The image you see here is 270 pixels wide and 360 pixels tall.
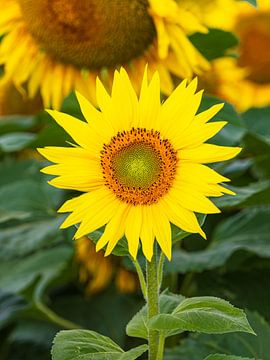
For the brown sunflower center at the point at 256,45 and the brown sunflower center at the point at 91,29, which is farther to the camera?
the brown sunflower center at the point at 256,45

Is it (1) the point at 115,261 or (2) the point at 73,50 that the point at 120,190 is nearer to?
(2) the point at 73,50

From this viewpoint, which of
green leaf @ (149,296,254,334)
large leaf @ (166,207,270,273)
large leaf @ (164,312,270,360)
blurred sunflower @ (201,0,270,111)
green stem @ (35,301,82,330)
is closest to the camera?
green leaf @ (149,296,254,334)

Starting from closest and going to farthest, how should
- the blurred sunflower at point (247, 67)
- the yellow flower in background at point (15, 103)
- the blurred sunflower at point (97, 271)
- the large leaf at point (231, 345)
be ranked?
the large leaf at point (231, 345) < the blurred sunflower at point (97, 271) < the blurred sunflower at point (247, 67) < the yellow flower in background at point (15, 103)

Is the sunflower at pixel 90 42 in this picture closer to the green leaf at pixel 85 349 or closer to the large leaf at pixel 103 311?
the large leaf at pixel 103 311

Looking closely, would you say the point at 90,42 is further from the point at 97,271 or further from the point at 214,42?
the point at 97,271

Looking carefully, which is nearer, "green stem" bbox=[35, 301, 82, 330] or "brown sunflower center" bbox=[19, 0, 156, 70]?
"brown sunflower center" bbox=[19, 0, 156, 70]

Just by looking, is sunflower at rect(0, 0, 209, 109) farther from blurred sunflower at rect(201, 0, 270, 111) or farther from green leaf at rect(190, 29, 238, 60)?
blurred sunflower at rect(201, 0, 270, 111)

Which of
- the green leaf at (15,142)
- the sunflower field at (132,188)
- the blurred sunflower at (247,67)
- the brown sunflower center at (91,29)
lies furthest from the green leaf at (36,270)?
the blurred sunflower at (247,67)

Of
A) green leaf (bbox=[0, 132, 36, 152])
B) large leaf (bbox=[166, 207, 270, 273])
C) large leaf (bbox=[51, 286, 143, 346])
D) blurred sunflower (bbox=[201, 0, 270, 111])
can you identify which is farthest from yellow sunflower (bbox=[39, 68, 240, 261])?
blurred sunflower (bbox=[201, 0, 270, 111])
